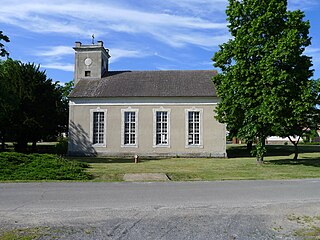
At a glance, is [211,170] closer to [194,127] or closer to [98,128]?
[194,127]

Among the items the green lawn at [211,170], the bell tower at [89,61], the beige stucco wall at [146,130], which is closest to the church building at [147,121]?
the beige stucco wall at [146,130]

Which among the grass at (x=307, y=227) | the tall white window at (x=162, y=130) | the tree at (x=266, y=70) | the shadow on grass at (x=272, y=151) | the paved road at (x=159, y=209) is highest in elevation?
the tree at (x=266, y=70)

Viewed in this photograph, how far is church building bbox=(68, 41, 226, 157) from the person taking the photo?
106 ft

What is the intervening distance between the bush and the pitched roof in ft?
53.4

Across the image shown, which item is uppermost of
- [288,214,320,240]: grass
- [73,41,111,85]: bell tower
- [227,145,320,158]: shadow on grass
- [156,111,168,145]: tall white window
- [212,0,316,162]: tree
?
[73,41,111,85]: bell tower

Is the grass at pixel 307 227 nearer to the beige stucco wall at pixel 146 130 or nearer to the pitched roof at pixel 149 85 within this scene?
the beige stucco wall at pixel 146 130

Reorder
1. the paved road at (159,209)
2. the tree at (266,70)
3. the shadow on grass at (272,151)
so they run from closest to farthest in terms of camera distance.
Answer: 1. the paved road at (159,209)
2. the tree at (266,70)
3. the shadow on grass at (272,151)

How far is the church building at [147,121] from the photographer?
32.3 meters

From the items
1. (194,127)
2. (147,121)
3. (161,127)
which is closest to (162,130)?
(161,127)

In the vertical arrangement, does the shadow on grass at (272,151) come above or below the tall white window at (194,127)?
below

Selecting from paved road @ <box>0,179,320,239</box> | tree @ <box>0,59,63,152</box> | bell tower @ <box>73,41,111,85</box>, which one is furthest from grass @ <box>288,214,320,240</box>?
bell tower @ <box>73,41,111,85</box>

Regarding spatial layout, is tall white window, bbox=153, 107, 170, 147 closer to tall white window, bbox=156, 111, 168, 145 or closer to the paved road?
tall white window, bbox=156, 111, 168, 145

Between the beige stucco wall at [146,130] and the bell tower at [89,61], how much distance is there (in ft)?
15.3

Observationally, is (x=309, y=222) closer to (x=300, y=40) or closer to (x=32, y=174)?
(x=32, y=174)
